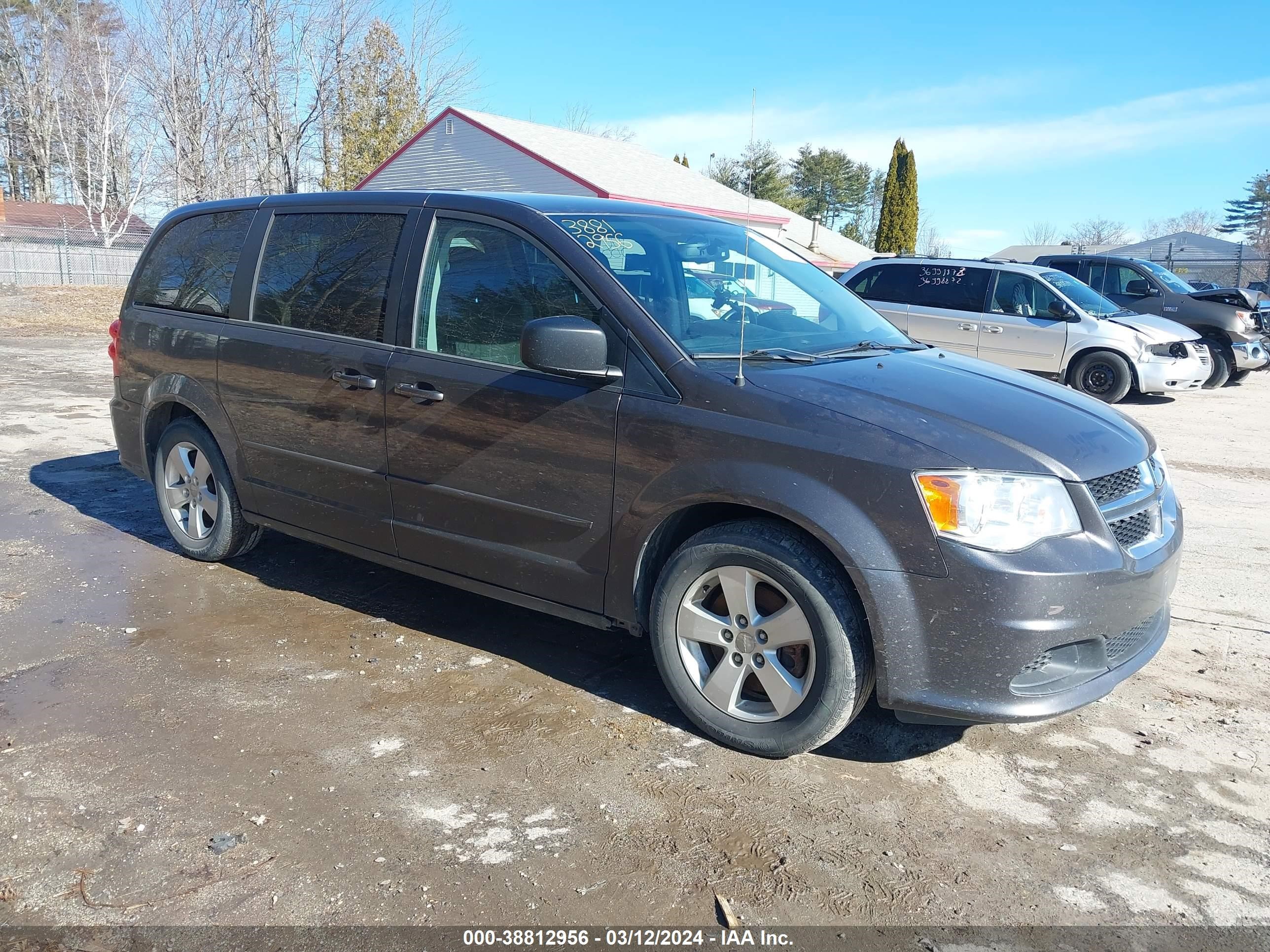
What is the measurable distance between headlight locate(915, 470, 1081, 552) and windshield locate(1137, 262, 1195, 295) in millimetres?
13798

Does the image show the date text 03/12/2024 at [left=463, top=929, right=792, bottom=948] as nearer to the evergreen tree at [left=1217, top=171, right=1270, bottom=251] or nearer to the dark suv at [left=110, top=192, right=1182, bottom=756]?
the dark suv at [left=110, top=192, right=1182, bottom=756]

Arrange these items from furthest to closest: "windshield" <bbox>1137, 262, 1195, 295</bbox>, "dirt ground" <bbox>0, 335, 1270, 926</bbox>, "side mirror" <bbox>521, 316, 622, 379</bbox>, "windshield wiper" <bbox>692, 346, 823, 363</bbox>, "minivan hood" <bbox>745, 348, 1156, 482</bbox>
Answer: "windshield" <bbox>1137, 262, 1195, 295</bbox>, "windshield wiper" <bbox>692, 346, 823, 363</bbox>, "side mirror" <bbox>521, 316, 622, 379</bbox>, "minivan hood" <bbox>745, 348, 1156, 482</bbox>, "dirt ground" <bbox>0, 335, 1270, 926</bbox>

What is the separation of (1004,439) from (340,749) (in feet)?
8.06

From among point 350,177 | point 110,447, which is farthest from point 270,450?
point 350,177

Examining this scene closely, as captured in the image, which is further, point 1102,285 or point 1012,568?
point 1102,285

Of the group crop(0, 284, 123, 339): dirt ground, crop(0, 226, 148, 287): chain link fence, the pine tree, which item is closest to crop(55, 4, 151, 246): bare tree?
crop(0, 226, 148, 287): chain link fence

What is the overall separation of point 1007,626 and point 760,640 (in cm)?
80

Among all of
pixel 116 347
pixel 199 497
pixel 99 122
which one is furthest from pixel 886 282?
pixel 99 122

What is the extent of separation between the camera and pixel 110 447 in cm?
838

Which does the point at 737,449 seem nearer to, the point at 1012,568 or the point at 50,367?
the point at 1012,568

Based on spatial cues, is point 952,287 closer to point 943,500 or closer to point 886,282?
point 886,282

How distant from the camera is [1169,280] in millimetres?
15070

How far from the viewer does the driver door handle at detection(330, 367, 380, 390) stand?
4.25 metres

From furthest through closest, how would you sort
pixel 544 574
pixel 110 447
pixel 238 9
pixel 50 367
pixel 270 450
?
1. pixel 238 9
2. pixel 50 367
3. pixel 110 447
4. pixel 270 450
5. pixel 544 574
